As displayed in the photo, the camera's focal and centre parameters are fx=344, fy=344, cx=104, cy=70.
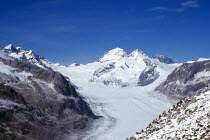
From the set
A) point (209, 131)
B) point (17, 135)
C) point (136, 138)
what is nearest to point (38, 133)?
point (17, 135)

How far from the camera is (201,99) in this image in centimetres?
4228

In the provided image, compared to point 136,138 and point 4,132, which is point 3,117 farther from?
point 136,138

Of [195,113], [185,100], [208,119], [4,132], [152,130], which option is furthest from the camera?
[4,132]

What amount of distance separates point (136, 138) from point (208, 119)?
1071cm

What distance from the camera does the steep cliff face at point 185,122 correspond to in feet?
110

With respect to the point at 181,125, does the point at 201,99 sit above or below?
above

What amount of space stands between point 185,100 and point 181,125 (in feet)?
28.2

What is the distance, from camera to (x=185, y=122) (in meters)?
37.0

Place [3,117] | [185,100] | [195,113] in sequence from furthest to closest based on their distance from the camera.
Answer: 1. [3,117]
2. [185,100]
3. [195,113]

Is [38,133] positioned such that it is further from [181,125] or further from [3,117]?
[181,125]

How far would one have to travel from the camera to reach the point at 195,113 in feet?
126

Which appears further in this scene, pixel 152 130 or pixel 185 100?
pixel 185 100

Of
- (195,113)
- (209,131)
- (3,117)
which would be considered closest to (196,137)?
(209,131)

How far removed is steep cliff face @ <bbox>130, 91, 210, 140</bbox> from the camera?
110 ft
